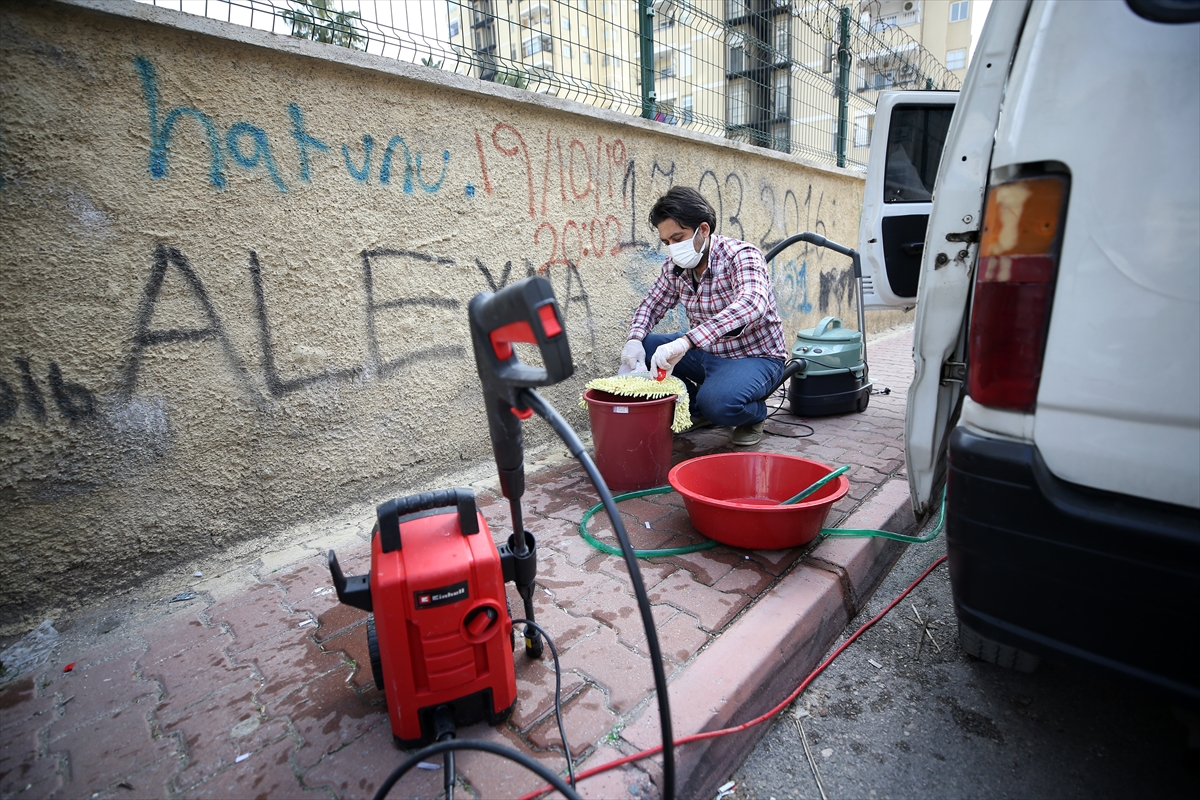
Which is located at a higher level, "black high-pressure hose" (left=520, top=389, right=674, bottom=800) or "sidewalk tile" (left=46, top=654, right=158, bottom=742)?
"black high-pressure hose" (left=520, top=389, right=674, bottom=800)

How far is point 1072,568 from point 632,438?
1745mm

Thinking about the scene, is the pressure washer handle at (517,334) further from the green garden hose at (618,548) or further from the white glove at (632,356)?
the white glove at (632,356)

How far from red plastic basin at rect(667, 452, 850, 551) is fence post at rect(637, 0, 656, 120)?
269 cm

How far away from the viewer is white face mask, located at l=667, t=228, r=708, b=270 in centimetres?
308

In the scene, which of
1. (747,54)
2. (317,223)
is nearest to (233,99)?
(317,223)

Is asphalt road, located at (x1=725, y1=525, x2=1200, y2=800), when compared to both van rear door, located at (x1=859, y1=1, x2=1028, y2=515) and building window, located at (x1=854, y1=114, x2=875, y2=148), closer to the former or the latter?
van rear door, located at (x1=859, y1=1, x2=1028, y2=515)

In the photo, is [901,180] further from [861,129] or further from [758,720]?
[861,129]

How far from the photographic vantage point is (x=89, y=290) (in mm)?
1878

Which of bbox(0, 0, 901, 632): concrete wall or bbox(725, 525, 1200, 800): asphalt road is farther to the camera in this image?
bbox(0, 0, 901, 632): concrete wall

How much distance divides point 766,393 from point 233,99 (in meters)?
2.77

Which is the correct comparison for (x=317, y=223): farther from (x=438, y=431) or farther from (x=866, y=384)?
(x=866, y=384)

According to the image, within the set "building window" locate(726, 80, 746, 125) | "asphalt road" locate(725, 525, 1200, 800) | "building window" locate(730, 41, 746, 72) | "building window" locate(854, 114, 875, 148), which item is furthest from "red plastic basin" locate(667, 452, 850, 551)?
"building window" locate(854, 114, 875, 148)

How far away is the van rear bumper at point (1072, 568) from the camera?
99cm

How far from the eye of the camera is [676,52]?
14.2 feet
